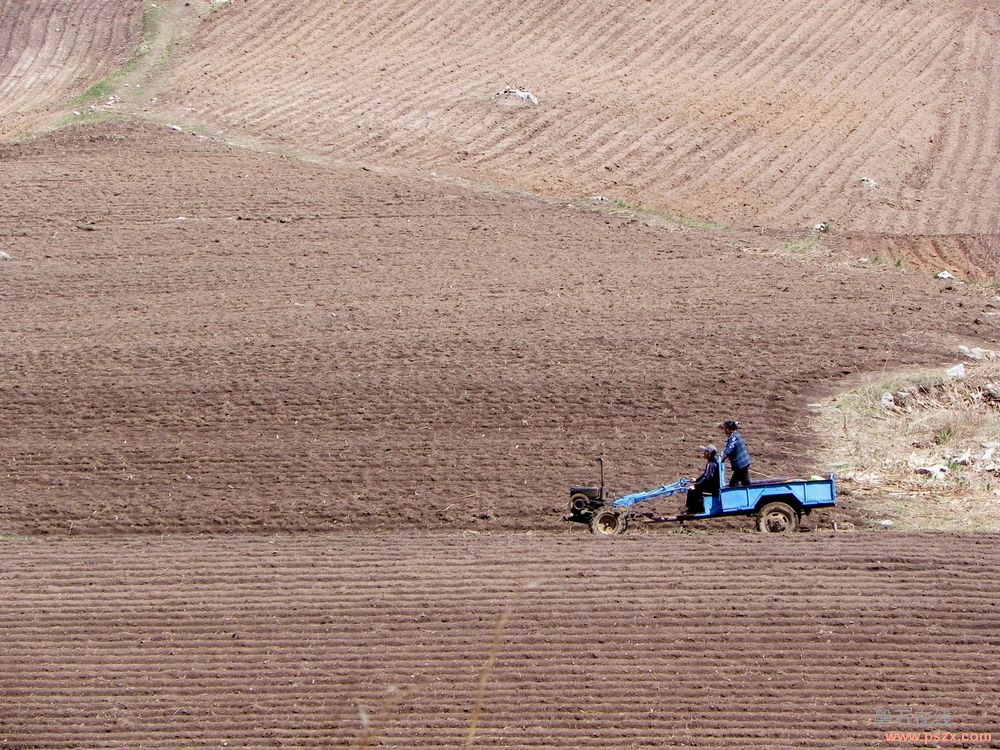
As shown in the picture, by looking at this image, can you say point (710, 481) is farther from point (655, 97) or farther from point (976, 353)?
point (655, 97)

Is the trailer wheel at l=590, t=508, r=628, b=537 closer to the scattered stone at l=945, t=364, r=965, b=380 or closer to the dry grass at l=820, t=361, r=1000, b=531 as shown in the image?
the dry grass at l=820, t=361, r=1000, b=531

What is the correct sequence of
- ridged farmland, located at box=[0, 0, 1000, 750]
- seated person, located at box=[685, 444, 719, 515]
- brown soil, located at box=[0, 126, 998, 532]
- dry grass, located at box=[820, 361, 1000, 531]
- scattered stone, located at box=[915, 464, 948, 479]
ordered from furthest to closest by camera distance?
brown soil, located at box=[0, 126, 998, 532]
scattered stone, located at box=[915, 464, 948, 479]
dry grass, located at box=[820, 361, 1000, 531]
seated person, located at box=[685, 444, 719, 515]
ridged farmland, located at box=[0, 0, 1000, 750]

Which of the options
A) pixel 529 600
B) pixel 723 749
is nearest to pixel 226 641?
pixel 529 600

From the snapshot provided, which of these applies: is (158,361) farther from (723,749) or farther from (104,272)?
(723,749)

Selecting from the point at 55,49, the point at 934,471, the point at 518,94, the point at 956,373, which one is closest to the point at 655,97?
the point at 518,94

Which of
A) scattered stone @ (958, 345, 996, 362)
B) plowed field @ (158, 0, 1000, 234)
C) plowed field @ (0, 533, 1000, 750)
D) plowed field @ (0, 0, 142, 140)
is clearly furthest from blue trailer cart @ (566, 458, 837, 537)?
plowed field @ (0, 0, 142, 140)

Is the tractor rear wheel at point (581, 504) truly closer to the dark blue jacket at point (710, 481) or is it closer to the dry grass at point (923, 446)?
the dark blue jacket at point (710, 481)
